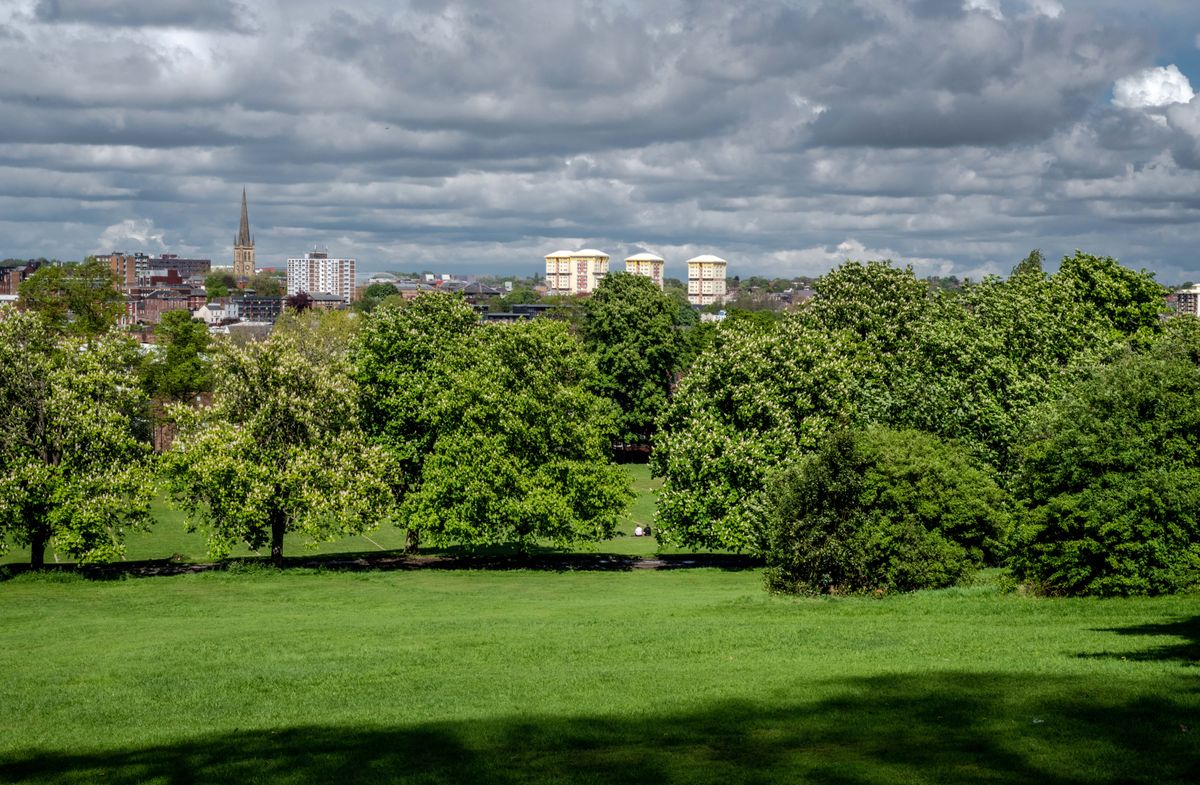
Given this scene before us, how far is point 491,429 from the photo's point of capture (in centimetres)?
5388

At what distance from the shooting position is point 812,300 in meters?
72.1

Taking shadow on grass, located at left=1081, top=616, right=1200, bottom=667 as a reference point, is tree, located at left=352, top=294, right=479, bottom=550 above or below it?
above

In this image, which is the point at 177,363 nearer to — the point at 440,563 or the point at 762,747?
the point at 440,563

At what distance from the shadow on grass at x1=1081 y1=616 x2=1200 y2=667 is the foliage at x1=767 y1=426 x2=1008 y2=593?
→ 1118 cm

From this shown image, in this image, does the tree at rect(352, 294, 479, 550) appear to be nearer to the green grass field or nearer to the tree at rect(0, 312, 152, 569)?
the tree at rect(0, 312, 152, 569)

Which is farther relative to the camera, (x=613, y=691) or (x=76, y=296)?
(x=76, y=296)

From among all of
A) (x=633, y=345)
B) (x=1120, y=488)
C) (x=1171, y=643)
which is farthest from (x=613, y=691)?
(x=633, y=345)

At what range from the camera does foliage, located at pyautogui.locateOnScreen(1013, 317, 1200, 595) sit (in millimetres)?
33594

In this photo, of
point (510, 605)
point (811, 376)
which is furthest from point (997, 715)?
point (811, 376)

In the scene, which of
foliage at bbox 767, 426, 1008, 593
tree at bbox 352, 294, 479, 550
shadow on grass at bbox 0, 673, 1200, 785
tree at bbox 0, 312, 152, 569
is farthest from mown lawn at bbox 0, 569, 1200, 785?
tree at bbox 352, 294, 479, 550

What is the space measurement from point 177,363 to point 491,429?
57.6m

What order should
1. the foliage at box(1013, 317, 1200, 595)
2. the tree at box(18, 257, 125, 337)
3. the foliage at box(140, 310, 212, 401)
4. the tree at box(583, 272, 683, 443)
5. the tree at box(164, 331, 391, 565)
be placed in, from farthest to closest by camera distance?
1. the tree at box(18, 257, 125, 337)
2. the foliage at box(140, 310, 212, 401)
3. the tree at box(583, 272, 683, 443)
4. the tree at box(164, 331, 391, 565)
5. the foliage at box(1013, 317, 1200, 595)

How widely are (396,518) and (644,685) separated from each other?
3067 cm

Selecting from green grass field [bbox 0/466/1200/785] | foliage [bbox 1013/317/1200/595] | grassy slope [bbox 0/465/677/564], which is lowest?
grassy slope [bbox 0/465/677/564]
